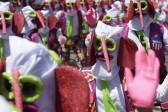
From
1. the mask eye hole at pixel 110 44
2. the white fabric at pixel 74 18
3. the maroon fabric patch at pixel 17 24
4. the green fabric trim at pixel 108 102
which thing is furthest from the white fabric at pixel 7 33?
the white fabric at pixel 74 18

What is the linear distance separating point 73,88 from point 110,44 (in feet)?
4.85

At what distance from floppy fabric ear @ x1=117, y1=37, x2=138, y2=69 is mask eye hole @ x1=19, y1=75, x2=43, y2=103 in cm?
148

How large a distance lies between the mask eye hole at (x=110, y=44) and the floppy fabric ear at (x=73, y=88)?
1.39 meters

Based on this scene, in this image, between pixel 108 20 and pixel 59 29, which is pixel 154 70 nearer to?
pixel 108 20

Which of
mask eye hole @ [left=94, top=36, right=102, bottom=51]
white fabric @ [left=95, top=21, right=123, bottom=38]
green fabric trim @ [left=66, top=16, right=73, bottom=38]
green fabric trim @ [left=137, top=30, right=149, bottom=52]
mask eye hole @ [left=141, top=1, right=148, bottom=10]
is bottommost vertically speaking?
green fabric trim @ [left=66, top=16, right=73, bottom=38]

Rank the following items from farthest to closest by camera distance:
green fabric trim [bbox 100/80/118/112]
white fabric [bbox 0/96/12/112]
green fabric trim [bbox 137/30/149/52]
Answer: green fabric trim [bbox 137/30/149/52] < green fabric trim [bbox 100/80/118/112] < white fabric [bbox 0/96/12/112]

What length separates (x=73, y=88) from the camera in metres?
2.64

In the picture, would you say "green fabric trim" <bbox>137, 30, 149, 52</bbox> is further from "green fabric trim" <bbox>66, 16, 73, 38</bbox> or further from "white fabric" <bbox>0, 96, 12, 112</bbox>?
"green fabric trim" <bbox>66, 16, 73, 38</bbox>

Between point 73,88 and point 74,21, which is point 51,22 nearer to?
point 74,21

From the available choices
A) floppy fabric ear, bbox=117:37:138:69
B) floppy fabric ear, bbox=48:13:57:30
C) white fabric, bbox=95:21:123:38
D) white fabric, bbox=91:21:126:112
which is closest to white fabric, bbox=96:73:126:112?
white fabric, bbox=91:21:126:112

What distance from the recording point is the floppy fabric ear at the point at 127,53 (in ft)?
13.0

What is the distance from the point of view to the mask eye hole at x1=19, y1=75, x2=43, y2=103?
256 cm

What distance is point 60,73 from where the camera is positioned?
2.66 metres

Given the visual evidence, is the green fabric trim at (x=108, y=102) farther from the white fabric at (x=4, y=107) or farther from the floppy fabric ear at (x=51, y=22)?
the floppy fabric ear at (x=51, y=22)
